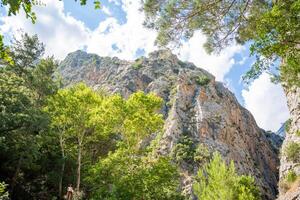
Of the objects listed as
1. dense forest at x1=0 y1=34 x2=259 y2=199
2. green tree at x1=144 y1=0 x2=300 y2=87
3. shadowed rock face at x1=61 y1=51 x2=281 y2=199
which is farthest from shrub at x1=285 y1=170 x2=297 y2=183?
green tree at x1=144 y1=0 x2=300 y2=87

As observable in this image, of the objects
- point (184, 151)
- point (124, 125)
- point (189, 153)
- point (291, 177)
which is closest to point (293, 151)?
point (291, 177)

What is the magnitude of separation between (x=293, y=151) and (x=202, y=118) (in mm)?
27699

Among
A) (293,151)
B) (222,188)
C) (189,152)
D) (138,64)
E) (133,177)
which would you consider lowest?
(222,188)

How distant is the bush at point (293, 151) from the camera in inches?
1173

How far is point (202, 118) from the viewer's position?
57500 mm

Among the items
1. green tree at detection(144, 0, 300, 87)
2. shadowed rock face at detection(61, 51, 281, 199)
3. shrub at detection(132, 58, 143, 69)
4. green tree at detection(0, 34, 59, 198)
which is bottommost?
green tree at detection(144, 0, 300, 87)

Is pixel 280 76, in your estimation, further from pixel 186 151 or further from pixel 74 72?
pixel 74 72

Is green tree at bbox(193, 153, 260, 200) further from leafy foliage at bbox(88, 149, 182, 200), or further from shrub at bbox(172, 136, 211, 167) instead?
shrub at bbox(172, 136, 211, 167)

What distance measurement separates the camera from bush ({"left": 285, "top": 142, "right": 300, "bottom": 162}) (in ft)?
97.8

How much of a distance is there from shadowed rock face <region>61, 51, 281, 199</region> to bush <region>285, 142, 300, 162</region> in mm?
15923

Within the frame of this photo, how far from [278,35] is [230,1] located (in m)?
3.74

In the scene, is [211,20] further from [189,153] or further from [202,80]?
[202,80]

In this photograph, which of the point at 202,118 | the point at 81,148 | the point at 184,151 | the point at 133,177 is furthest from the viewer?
the point at 202,118

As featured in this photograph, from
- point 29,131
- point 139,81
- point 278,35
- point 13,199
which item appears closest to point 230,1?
point 278,35
